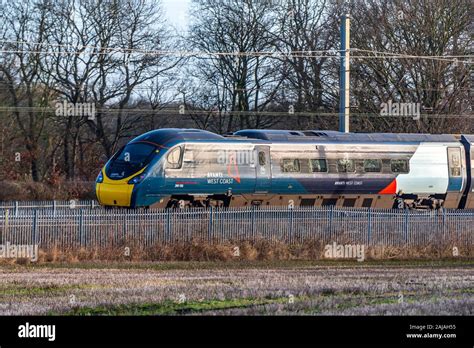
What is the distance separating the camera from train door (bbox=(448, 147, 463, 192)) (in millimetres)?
39531

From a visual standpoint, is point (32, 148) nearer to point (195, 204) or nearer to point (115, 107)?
point (115, 107)

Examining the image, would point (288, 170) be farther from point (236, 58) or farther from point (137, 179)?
point (236, 58)

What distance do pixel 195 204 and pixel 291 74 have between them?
3078cm

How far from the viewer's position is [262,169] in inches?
1394

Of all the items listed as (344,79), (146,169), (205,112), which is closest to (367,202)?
(344,79)

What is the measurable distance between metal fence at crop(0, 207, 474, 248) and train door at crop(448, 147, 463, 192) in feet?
21.1

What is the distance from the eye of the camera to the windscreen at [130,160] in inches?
1313

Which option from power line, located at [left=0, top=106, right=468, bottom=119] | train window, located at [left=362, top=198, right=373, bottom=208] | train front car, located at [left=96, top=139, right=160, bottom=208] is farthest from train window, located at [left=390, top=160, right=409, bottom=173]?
power line, located at [left=0, top=106, right=468, bottom=119]

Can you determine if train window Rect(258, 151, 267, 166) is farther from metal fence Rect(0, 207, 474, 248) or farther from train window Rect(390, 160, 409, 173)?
train window Rect(390, 160, 409, 173)

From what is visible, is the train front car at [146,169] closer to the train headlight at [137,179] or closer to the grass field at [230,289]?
the train headlight at [137,179]

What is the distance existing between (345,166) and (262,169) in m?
3.97

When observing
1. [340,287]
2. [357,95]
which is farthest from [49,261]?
[357,95]

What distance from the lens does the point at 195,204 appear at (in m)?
34.5

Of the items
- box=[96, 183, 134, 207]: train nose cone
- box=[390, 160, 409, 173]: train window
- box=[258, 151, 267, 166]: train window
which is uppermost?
box=[258, 151, 267, 166]: train window
